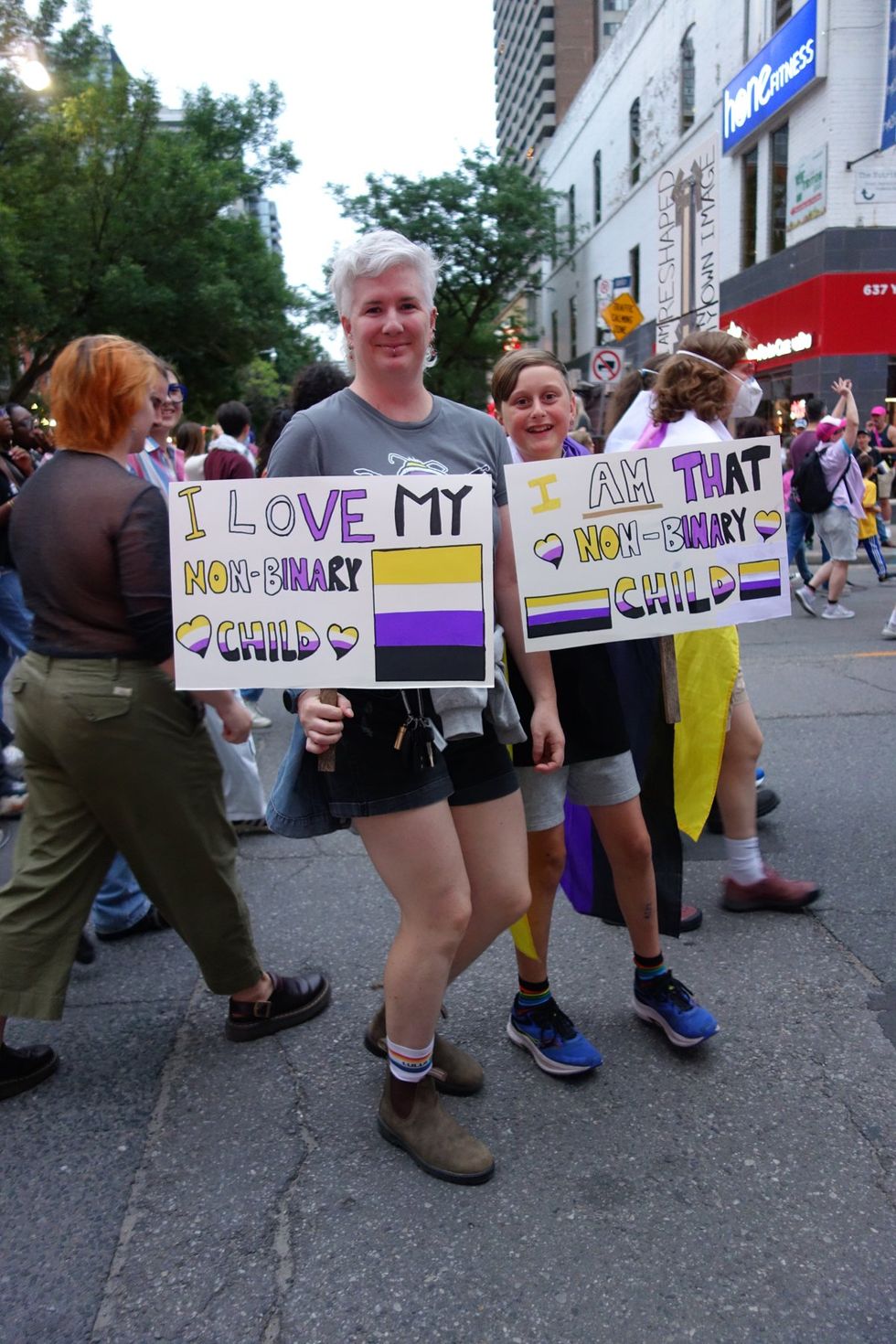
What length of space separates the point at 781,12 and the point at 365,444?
22538 millimetres

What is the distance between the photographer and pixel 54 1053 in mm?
2756

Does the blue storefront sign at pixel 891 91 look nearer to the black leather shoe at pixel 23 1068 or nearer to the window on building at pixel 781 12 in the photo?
the window on building at pixel 781 12

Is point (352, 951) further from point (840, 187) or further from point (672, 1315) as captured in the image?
point (840, 187)

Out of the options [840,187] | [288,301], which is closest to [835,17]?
[840,187]

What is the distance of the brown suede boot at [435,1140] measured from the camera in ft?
7.30

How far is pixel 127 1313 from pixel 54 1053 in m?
0.98

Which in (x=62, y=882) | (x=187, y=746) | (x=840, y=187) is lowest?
(x=62, y=882)

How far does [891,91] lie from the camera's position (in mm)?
16391

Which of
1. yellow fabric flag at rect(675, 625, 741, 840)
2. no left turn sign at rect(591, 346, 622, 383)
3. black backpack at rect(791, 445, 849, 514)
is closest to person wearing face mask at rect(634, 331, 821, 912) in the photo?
yellow fabric flag at rect(675, 625, 741, 840)

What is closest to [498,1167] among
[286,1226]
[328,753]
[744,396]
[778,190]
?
[286,1226]

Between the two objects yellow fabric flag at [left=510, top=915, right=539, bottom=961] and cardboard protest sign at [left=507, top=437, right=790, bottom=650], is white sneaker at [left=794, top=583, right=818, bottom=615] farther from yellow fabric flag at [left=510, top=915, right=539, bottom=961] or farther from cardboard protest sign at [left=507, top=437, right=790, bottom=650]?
yellow fabric flag at [left=510, top=915, right=539, bottom=961]

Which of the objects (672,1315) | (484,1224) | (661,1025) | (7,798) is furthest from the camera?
(7,798)

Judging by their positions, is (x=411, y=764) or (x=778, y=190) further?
(x=778, y=190)

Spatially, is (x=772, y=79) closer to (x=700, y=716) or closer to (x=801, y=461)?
(x=801, y=461)
